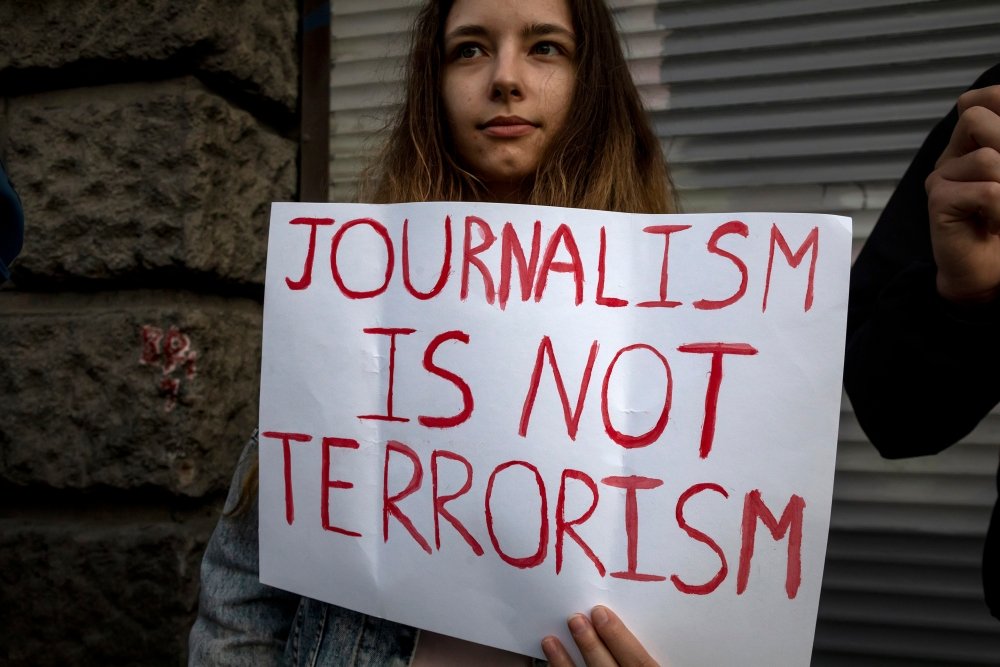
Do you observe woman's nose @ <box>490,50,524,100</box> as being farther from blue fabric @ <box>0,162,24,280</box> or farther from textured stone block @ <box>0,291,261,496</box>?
textured stone block @ <box>0,291,261,496</box>

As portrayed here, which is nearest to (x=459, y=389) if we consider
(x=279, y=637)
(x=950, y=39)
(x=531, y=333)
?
(x=531, y=333)

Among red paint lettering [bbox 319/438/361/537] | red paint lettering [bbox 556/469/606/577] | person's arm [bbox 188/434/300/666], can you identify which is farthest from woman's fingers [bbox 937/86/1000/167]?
person's arm [bbox 188/434/300/666]

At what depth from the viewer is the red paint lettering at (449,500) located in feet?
2.65

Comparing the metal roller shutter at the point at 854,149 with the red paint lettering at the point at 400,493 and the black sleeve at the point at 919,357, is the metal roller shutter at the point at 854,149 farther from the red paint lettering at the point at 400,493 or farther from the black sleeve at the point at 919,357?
the red paint lettering at the point at 400,493

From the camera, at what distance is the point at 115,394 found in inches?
63.2

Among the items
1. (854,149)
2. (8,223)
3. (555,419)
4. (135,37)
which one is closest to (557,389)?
(555,419)

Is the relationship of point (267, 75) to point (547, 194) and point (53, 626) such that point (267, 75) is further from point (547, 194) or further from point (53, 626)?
point (53, 626)

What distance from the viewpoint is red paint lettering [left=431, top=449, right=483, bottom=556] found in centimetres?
81

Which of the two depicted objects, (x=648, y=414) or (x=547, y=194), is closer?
(x=648, y=414)

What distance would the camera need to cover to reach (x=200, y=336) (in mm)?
1627

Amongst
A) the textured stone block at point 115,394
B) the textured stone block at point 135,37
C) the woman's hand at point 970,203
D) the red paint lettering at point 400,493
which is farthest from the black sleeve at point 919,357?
the textured stone block at point 135,37

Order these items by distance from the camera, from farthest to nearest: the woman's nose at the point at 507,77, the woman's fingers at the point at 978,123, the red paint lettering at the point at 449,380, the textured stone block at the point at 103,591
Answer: the textured stone block at the point at 103,591
the woman's nose at the point at 507,77
the red paint lettering at the point at 449,380
the woman's fingers at the point at 978,123

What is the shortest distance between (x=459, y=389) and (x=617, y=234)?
0.78 feet

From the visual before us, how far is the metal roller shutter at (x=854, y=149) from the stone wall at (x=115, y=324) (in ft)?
1.61
